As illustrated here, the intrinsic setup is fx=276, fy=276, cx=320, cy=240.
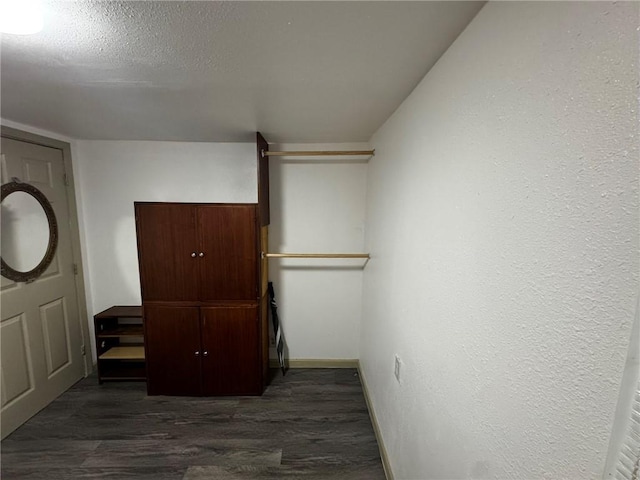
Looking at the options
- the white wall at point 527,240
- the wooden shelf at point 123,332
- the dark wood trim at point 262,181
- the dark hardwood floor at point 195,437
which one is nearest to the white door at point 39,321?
the dark hardwood floor at point 195,437

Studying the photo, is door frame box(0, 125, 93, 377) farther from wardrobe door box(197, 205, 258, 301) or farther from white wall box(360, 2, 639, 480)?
white wall box(360, 2, 639, 480)

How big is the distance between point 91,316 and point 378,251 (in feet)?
9.06

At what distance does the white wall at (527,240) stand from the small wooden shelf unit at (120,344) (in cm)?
249

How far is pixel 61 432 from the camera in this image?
6.47ft

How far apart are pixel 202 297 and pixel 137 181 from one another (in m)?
1.27

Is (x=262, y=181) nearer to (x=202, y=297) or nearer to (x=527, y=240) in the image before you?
(x=202, y=297)

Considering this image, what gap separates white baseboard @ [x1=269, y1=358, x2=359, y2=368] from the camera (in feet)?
9.18

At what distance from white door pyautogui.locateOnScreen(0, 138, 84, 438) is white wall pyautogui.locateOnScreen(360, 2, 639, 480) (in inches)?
107

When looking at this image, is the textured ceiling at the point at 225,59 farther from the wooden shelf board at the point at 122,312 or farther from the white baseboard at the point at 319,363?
the white baseboard at the point at 319,363

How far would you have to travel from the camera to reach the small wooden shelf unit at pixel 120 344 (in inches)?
97.0

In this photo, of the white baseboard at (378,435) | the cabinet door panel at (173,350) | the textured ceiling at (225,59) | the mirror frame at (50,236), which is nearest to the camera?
the textured ceiling at (225,59)

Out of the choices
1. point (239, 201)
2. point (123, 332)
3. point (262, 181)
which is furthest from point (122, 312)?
point (262, 181)

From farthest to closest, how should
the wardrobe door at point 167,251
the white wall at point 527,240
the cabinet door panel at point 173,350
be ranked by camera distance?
the cabinet door panel at point 173,350 → the wardrobe door at point 167,251 → the white wall at point 527,240

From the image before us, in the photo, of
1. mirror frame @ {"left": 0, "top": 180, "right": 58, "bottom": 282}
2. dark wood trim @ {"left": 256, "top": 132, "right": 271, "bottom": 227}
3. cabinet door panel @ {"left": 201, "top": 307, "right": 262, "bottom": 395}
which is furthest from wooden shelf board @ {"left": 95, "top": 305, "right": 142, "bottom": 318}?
dark wood trim @ {"left": 256, "top": 132, "right": 271, "bottom": 227}
